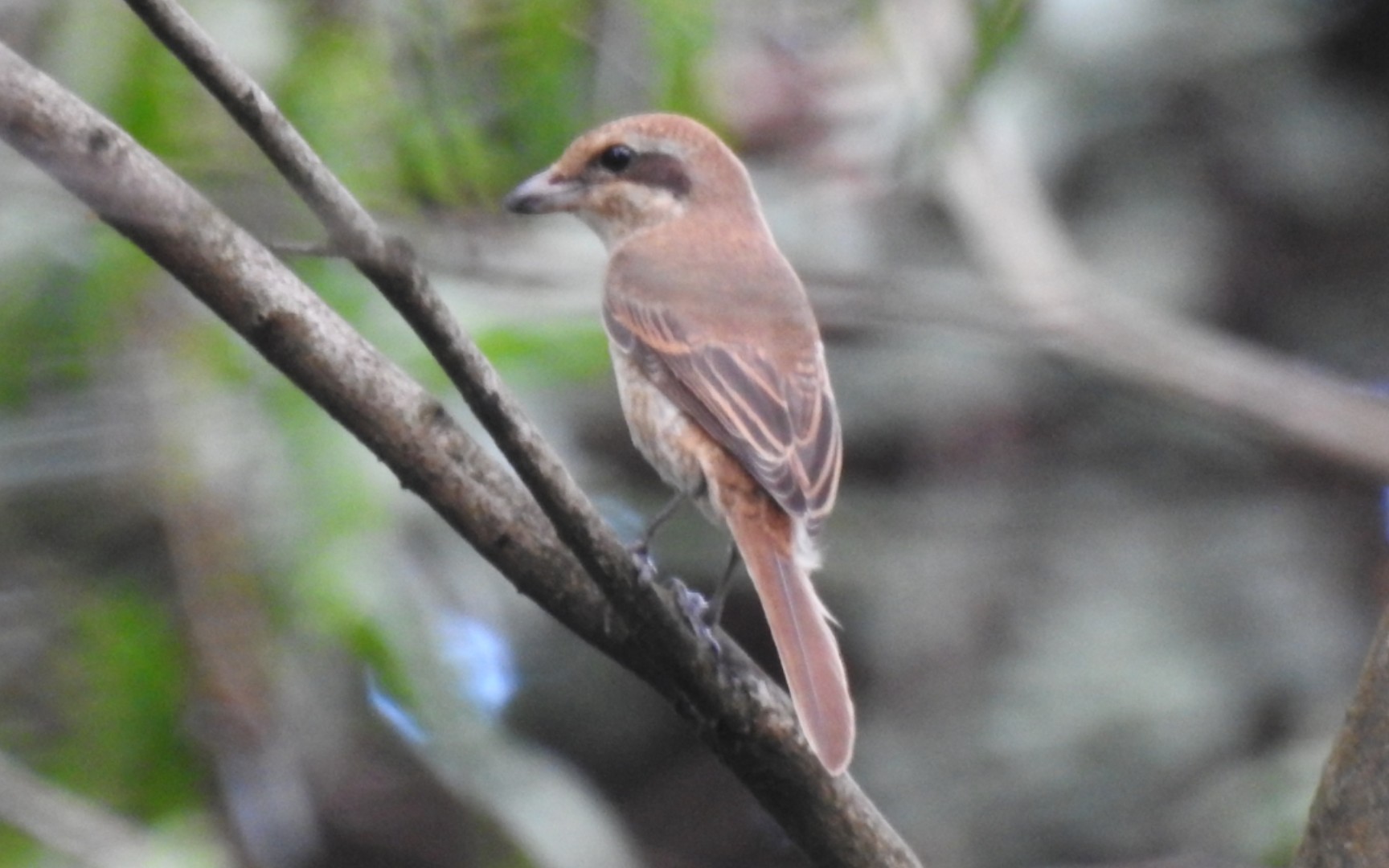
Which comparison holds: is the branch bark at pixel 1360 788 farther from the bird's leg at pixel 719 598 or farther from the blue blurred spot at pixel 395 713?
the blue blurred spot at pixel 395 713

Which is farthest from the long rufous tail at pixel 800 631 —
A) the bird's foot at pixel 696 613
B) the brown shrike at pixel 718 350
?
the bird's foot at pixel 696 613

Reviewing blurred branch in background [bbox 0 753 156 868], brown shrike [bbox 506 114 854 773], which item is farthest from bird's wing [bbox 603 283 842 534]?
blurred branch in background [bbox 0 753 156 868]

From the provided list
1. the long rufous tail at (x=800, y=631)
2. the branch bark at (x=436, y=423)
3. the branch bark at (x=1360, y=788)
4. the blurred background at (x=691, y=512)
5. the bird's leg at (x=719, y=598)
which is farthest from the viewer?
the blurred background at (x=691, y=512)

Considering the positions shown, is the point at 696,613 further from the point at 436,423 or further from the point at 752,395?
the point at 752,395

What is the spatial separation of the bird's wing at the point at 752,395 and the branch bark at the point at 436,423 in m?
0.77

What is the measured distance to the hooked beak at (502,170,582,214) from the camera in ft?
14.1

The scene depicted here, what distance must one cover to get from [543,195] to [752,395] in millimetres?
742

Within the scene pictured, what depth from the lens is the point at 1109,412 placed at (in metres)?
6.25

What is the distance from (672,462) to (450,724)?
0.81 metres

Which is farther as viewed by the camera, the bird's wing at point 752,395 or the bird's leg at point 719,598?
the bird's wing at point 752,395

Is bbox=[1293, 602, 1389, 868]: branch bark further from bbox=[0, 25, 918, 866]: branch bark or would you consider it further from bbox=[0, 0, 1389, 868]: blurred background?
bbox=[0, 0, 1389, 868]: blurred background

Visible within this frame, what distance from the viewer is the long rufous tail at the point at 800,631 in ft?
9.50

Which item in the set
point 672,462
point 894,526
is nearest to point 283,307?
point 672,462

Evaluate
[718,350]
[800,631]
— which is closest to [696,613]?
[800,631]
